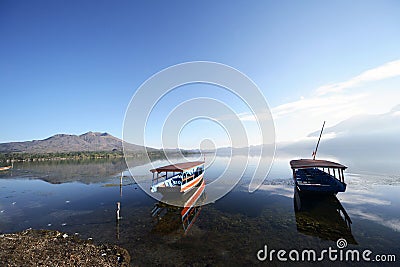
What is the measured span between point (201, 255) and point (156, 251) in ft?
7.81

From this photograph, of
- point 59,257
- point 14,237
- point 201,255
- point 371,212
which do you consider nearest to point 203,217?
point 201,255

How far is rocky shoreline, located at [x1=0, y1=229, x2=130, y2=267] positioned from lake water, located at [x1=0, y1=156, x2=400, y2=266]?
0.79 metres

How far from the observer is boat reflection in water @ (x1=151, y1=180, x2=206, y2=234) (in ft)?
41.1

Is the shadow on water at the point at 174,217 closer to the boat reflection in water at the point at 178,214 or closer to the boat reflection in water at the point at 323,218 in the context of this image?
the boat reflection in water at the point at 178,214

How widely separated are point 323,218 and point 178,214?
1128 cm

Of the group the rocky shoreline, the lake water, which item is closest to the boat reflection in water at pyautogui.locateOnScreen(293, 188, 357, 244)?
the lake water

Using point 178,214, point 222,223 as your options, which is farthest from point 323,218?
point 178,214

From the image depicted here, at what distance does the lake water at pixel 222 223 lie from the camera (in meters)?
9.88

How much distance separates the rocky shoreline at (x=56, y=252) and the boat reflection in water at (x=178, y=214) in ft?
11.8

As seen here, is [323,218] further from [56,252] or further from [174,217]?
Result: [56,252]

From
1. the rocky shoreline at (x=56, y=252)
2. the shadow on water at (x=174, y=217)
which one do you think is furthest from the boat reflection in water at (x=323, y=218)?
the rocky shoreline at (x=56, y=252)

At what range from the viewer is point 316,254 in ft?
31.0

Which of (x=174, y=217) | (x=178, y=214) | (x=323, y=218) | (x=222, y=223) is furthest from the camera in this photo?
(x=178, y=214)

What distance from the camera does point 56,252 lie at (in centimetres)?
896
